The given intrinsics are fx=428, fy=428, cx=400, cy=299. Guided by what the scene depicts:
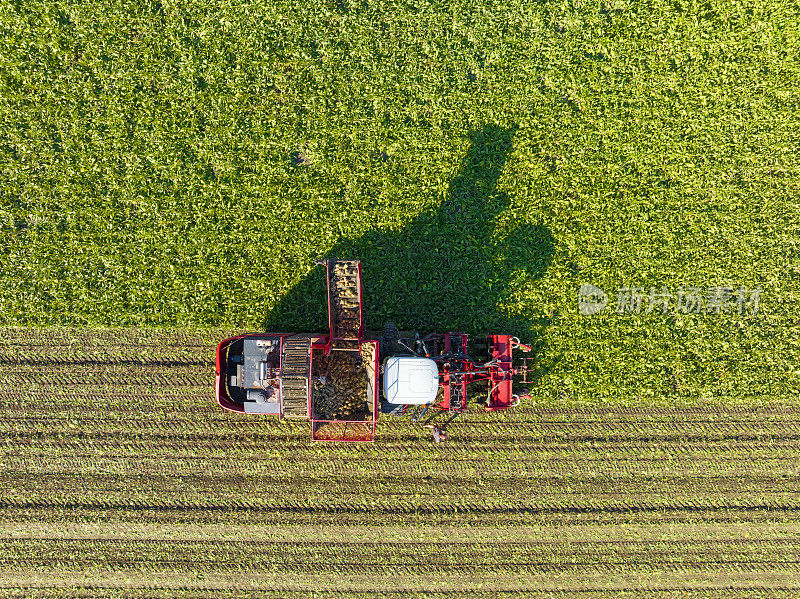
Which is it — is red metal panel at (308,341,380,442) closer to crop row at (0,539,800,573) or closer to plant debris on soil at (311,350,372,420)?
plant debris on soil at (311,350,372,420)

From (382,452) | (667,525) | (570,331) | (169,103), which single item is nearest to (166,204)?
(169,103)

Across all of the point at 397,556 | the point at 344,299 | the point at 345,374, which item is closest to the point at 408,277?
the point at 344,299

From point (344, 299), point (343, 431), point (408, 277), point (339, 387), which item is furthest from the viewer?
point (408, 277)

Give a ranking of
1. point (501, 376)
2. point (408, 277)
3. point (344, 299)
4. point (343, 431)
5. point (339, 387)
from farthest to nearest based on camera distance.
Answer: point (408, 277) → point (501, 376) → point (343, 431) → point (344, 299) → point (339, 387)

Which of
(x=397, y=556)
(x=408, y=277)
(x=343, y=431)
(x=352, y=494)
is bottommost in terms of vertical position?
(x=397, y=556)

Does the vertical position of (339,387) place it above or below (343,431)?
above

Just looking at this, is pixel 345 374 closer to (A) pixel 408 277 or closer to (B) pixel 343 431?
(B) pixel 343 431

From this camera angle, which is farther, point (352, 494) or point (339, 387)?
point (352, 494)

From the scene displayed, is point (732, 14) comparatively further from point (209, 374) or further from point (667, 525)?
point (209, 374)
